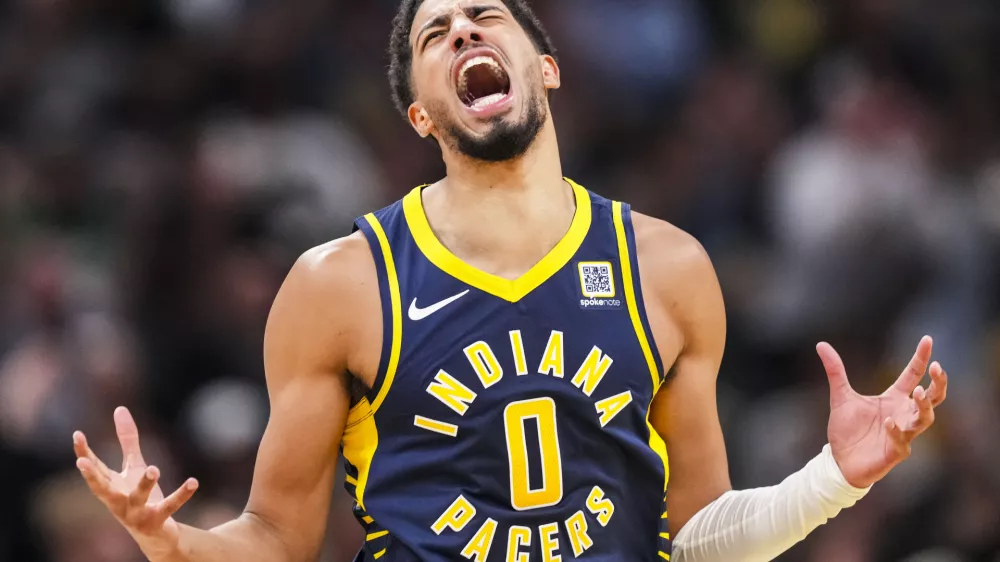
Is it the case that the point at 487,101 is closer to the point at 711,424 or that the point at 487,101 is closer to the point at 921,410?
the point at 711,424

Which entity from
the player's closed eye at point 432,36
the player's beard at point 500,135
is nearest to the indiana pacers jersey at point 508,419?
the player's beard at point 500,135

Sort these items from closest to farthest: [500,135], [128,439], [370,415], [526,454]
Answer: [128,439] < [526,454] < [370,415] < [500,135]

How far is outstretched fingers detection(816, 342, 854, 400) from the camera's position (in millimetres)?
2988

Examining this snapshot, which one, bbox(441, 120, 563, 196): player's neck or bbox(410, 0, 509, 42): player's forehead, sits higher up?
bbox(410, 0, 509, 42): player's forehead

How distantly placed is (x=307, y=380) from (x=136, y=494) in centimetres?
52

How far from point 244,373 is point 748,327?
81.8 inches

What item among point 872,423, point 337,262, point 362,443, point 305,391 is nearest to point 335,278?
point 337,262

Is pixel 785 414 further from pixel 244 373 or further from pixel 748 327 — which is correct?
pixel 244 373

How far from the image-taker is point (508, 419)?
3016 millimetres

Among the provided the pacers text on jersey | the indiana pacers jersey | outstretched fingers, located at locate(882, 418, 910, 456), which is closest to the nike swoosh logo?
the indiana pacers jersey

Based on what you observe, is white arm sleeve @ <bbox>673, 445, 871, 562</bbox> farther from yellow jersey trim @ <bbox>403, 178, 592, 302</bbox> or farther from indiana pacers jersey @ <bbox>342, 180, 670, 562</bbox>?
yellow jersey trim @ <bbox>403, 178, 592, 302</bbox>

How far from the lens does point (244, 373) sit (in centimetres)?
538

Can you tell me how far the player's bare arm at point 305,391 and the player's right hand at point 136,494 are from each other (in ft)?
0.46

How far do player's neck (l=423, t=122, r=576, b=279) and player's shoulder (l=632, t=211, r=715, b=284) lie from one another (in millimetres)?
189
